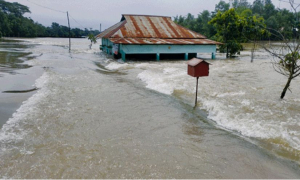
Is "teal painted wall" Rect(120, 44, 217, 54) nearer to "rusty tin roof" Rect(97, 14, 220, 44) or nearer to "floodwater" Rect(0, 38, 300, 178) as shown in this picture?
"rusty tin roof" Rect(97, 14, 220, 44)

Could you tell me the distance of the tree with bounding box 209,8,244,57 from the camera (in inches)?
862

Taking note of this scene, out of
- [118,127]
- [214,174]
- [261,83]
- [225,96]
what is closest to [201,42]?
[261,83]

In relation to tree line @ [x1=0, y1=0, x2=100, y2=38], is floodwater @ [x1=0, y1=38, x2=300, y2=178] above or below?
below

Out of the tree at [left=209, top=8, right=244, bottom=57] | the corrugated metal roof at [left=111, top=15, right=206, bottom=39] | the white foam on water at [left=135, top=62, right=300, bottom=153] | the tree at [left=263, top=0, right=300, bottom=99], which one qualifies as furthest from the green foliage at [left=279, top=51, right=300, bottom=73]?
the corrugated metal roof at [left=111, top=15, right=206, bottom=39]

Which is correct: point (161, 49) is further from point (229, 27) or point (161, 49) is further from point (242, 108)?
point (242, 108)

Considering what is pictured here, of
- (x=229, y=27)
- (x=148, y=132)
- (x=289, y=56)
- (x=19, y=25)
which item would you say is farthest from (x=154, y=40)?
(x=19, y=25)

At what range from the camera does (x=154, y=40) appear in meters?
20.9

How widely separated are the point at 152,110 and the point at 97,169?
11.4ft

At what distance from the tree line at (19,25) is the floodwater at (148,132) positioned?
56408 millimetres

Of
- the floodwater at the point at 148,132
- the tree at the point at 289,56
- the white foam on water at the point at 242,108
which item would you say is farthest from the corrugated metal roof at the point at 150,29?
the tree at the point at 289,56

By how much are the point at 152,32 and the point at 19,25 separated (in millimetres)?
60328

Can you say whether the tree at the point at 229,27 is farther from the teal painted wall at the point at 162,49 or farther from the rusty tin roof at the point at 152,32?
the teal painted wall at the point at 162,49

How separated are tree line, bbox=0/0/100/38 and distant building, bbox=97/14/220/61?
43854 mm

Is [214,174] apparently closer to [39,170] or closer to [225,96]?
[39,170]
